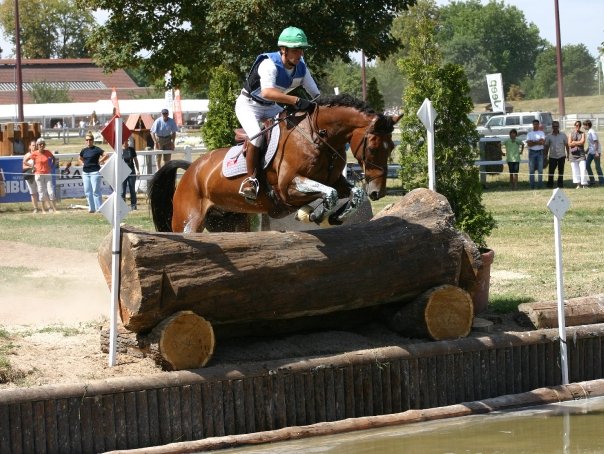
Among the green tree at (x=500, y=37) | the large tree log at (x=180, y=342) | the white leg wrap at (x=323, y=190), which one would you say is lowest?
the large tree log at (x=180, y=342)

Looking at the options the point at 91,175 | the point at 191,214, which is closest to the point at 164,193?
the point at 191,214

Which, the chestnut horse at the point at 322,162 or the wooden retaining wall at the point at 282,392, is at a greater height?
the chestnut horse at the point at 322,162

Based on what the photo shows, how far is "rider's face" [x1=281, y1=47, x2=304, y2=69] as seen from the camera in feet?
29.0

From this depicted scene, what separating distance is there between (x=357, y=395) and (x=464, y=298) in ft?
4.49

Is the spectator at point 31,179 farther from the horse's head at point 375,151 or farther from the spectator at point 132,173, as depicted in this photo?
the horse's head at point 375,151

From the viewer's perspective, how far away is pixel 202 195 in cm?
1023

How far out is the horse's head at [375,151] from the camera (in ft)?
27.7

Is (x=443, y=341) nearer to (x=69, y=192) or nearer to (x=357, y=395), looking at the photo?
(x=357, y=395)

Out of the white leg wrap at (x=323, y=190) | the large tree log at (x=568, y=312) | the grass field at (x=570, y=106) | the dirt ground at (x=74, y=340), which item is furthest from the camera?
the grass field at (x=570, y=106)

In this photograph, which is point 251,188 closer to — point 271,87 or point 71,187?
point 271,87

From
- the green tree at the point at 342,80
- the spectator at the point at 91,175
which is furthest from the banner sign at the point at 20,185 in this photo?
the green tree at the point at 342,80

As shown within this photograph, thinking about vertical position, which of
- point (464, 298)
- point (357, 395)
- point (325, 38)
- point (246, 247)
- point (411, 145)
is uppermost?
point (325, 38)

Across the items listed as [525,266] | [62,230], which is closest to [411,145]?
[525,266]

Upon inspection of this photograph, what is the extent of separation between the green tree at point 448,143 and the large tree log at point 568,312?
117 cm
